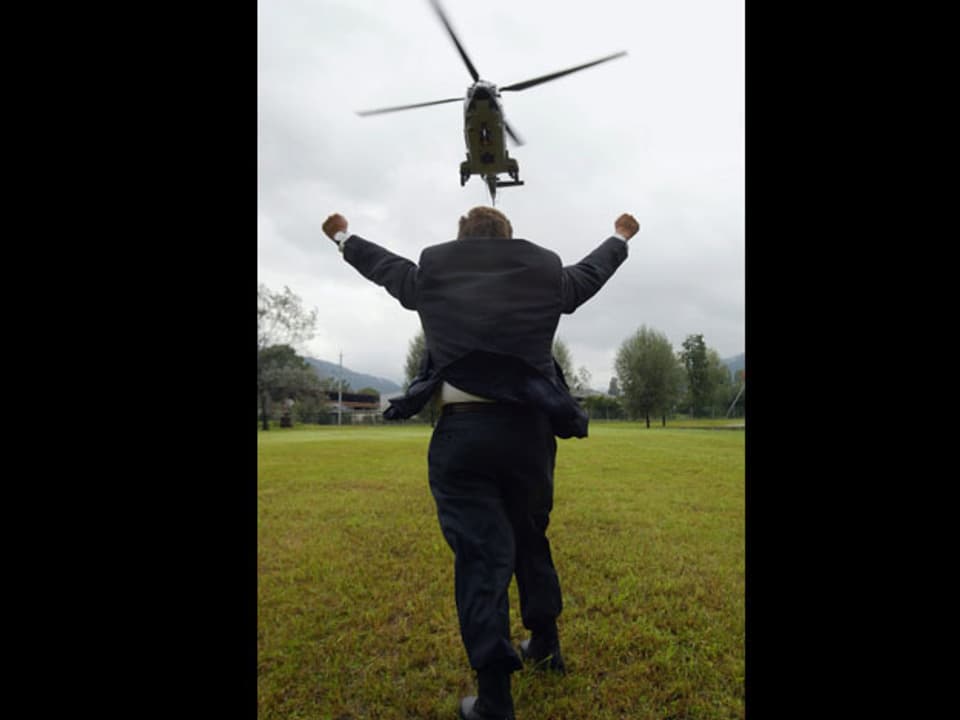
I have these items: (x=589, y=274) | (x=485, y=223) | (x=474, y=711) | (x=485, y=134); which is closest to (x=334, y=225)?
(x=485, y=223)

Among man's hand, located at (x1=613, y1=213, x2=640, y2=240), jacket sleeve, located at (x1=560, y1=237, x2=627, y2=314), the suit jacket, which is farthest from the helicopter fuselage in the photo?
the suit jacket

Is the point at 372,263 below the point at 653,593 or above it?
above

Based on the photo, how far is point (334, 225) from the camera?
7.35ft

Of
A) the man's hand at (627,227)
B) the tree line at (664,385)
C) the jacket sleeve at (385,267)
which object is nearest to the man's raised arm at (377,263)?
the jacket sleeve at (385,267)

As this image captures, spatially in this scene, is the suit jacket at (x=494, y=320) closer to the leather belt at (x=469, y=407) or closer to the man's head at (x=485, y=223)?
the leather belt at (x=469, y=407)

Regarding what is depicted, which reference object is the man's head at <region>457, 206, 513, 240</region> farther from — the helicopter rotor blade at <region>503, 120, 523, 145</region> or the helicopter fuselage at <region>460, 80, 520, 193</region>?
the helicopter rotor blade at <region>503, 120, 523, 145</region>

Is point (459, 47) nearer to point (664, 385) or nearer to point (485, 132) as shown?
point (485, 132)

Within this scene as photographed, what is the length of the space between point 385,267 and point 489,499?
1.14 meters

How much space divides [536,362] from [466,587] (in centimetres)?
94

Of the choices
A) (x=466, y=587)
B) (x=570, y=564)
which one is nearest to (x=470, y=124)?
(x=570, y=564)

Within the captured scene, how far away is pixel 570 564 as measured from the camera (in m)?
3.76

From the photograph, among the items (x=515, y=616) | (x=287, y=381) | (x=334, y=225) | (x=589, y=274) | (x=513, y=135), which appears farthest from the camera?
(x=287, y=381)

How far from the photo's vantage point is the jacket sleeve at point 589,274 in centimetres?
206
